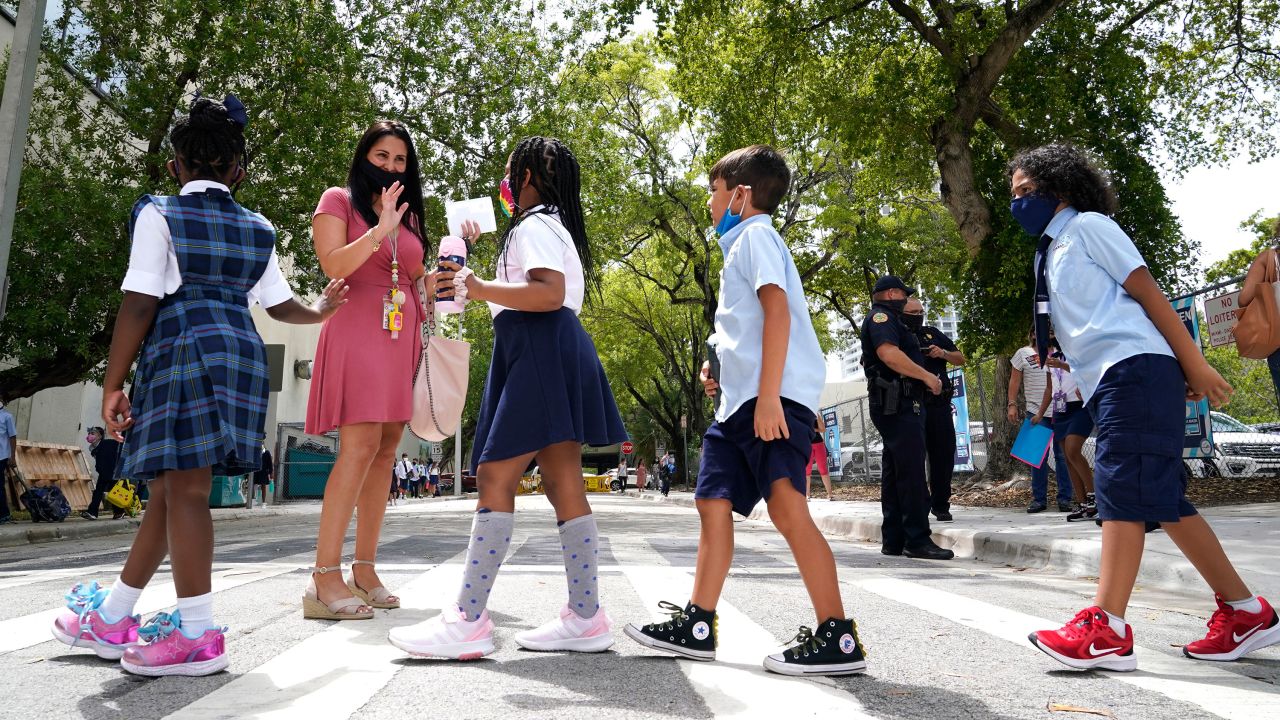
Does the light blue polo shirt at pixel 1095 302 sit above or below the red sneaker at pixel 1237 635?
above

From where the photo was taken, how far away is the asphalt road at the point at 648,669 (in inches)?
103

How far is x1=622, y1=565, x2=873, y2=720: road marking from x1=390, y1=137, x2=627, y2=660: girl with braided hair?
0.47 metres

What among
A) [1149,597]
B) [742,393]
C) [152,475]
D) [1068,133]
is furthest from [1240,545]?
[1068,133]

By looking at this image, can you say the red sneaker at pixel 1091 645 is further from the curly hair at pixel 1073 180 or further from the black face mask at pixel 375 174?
the black face mask at pixel 375 174

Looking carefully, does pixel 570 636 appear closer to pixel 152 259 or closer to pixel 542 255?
pixel 542 255

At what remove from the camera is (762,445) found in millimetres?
3203

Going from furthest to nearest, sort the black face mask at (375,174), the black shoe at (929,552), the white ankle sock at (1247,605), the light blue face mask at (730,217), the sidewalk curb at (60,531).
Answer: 1. the sidewalk curb at (60,531)
2. the black shoe at (929,552)
3. the black face mask at (375,174)
4. the light blue face mask at (730,217)
5. the white ankle sock at (1247,605)

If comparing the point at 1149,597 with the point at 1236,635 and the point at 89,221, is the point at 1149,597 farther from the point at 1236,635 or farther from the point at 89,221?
the point at 89,221

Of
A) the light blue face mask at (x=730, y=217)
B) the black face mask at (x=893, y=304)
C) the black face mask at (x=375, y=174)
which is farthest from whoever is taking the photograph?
the black face mask at (x=893, y=304)

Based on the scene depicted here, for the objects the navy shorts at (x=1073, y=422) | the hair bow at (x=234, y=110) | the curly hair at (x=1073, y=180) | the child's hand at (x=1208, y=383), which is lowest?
the child's hand at (x=1208, y=383)

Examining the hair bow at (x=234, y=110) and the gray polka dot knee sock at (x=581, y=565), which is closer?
the hair bow at (x=234, y=110)

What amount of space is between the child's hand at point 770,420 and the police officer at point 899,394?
4111 millimetres

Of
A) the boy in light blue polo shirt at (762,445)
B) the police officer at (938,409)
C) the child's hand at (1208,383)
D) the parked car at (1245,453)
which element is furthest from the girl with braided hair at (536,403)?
the parked car at (1245,453)

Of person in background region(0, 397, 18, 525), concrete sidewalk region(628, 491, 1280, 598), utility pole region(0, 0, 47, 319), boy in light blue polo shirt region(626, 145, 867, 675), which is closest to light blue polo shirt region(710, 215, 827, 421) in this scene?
boy in light blue polo shirt region(626, 145, 867, 675)
